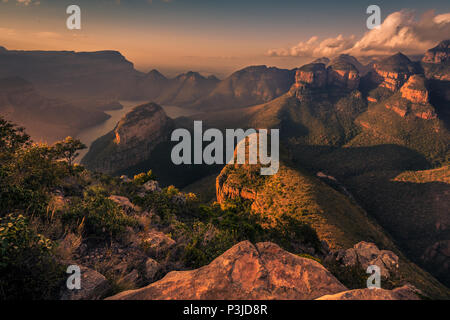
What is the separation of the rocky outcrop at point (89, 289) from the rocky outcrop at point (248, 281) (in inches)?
A: 25.7

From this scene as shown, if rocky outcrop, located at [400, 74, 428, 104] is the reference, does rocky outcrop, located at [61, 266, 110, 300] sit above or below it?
Answer: below

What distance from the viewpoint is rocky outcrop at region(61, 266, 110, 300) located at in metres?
4.73

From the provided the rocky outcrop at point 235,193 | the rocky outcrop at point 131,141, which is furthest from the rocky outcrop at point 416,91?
the rocky outcrop at point 131,141

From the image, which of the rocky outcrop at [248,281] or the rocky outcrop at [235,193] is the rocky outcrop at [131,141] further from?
the rocky outcrop at [248,281]

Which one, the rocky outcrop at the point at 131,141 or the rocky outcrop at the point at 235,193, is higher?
the rocky outcrop at the point at 131,141

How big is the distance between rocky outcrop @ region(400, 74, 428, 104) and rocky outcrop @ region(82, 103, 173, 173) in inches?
7262

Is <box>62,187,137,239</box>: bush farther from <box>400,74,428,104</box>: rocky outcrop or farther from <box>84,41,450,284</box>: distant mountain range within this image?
<box>400,74,428,104</box>: rocky outcrop

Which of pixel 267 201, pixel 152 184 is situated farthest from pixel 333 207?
pixel 152 184

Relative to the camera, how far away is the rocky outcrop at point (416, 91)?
136 metres

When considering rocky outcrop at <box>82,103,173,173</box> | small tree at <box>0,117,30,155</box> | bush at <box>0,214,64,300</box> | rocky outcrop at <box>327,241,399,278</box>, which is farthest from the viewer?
rocky outcrop at <box>82,103,173,173</box>

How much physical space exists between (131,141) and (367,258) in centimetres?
13295

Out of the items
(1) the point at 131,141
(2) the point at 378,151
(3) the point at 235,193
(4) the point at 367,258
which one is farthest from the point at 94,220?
(2) the point at 378,151

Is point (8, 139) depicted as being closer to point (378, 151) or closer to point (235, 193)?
point (235, 193)

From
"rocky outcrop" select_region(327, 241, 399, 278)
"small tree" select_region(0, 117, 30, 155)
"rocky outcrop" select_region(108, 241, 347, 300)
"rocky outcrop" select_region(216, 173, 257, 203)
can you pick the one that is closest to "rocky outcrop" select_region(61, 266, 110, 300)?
"rocky outcrop" select_region(108, 241, 347, 300)
